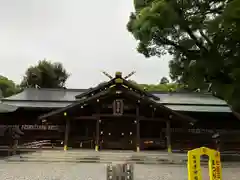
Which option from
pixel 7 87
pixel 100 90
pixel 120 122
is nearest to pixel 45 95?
pixel 100 90

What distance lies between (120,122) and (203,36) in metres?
11.1

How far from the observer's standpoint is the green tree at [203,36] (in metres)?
11.4

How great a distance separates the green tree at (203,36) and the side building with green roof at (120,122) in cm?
761

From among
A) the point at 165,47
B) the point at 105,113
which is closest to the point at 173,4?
the point at 165,47

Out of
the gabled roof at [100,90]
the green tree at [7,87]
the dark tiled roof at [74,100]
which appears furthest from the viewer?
the green tree at [7,87]

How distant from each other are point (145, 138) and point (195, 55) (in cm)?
989

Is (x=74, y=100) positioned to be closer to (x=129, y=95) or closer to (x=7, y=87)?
(x=129, y=95)

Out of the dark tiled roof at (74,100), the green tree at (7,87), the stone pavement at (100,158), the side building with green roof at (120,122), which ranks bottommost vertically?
the stone pavement at (100,158)

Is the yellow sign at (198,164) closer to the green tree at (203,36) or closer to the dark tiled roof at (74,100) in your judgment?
the green tree at (203,36)

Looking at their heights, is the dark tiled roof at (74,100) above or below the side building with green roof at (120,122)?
above

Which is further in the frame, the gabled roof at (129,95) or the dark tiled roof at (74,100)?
the dark tiled roof at (74,100)

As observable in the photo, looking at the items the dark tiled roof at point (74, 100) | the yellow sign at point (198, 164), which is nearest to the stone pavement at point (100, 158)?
the dark tiled roof at point (74, 100)

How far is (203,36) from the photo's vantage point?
13.2 meters

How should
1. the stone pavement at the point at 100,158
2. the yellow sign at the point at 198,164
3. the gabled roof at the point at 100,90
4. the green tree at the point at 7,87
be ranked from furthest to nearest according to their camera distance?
the green tree at the point at 7,87, the gabled roof at the point at 100,90, the stone pavement at the point at 100,158, the yellow sign at the point at 198,164
